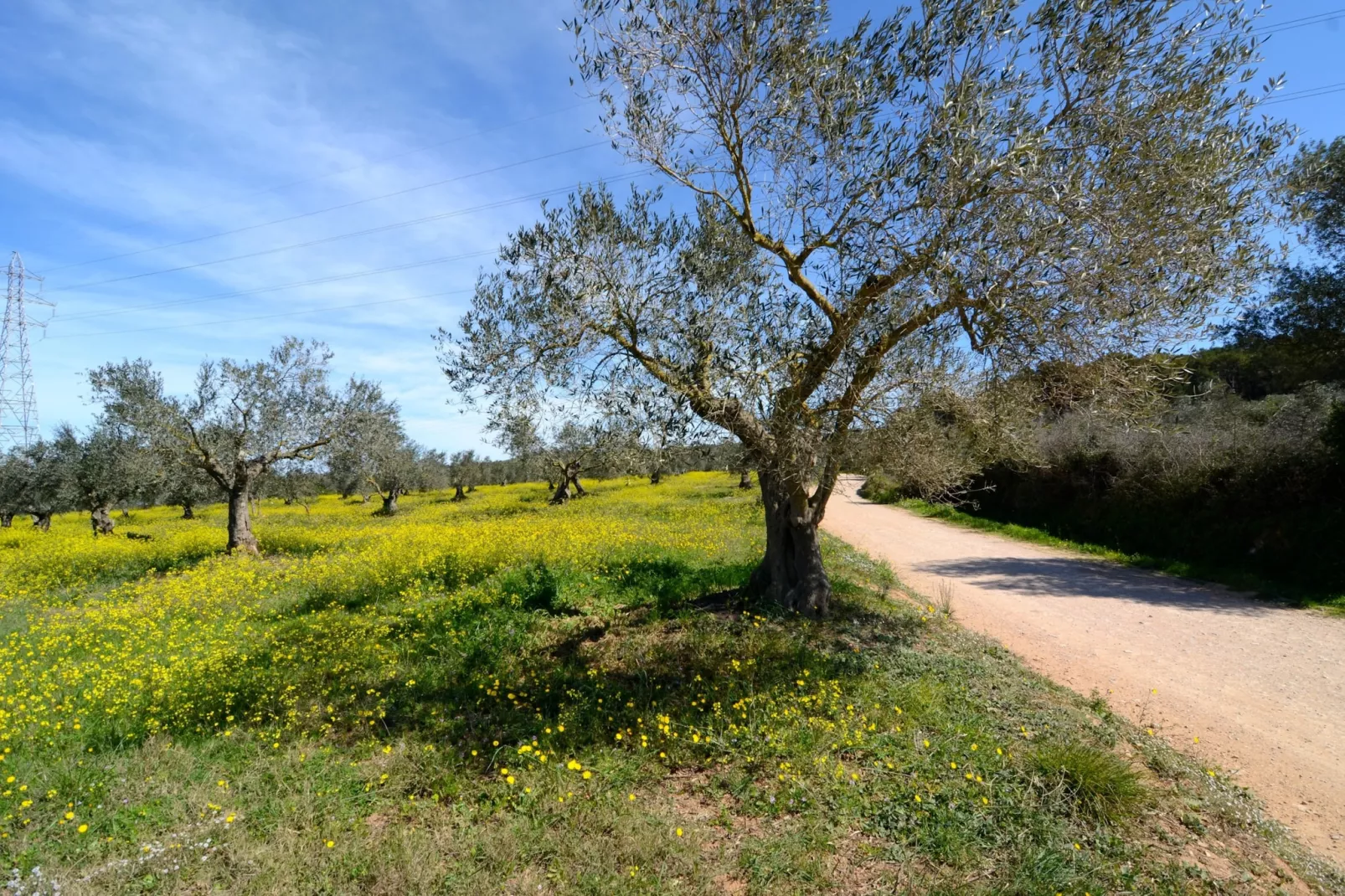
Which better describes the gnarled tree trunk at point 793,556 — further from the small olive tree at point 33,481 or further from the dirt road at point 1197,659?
the small olive tree at point 33,481

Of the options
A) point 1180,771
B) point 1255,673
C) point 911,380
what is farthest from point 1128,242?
point 1255,673

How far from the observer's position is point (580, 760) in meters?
5.56

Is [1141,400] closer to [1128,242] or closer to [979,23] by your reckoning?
[1128,242]

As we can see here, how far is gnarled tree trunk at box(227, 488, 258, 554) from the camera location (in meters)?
18.6

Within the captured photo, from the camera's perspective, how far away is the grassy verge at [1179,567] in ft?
36.5

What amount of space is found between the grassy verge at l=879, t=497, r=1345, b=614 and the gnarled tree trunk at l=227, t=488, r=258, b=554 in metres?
19.9

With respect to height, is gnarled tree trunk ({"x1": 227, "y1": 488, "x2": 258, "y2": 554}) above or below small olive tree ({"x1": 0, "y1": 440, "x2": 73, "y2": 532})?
below

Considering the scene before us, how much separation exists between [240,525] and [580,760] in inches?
715

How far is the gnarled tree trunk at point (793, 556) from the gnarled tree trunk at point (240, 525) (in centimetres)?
1678

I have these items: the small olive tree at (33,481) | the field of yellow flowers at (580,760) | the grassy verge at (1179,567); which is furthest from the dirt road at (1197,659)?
the small olive tree at (33,481)

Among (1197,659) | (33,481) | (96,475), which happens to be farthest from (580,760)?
(33,481)

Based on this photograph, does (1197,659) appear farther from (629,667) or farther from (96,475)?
(96,475)

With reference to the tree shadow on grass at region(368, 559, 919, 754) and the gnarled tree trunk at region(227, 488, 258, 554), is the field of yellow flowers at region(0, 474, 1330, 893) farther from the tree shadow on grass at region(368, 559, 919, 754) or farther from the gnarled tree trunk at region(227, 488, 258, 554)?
the gnarled tree trunk at region(227, 488, 258, 554)

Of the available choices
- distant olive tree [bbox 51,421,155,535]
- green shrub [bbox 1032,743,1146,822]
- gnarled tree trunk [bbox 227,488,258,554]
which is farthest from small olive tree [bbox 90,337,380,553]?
green shrub [bbox 1032,743,1146,822]
